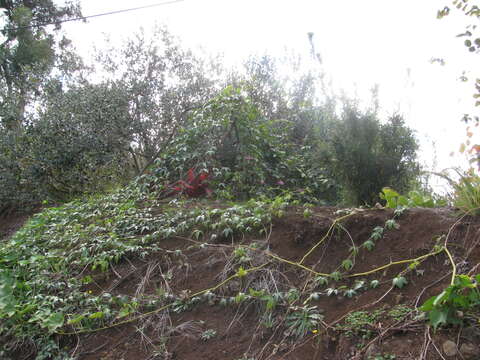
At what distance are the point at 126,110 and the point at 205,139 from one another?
2745 mm

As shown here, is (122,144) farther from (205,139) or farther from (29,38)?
(29,38)

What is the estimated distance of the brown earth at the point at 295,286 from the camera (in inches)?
92.3

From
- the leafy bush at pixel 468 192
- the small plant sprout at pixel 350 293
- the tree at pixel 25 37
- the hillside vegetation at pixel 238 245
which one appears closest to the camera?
the hillside vegetation at pixel 238 245

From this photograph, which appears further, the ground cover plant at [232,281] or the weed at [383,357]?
the ground cover plant at [232,281]

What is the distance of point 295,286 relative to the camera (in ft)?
10.1

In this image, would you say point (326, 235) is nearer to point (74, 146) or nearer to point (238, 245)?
point (238, 245)

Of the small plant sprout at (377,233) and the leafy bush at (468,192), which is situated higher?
the leafy bush at (468,192)

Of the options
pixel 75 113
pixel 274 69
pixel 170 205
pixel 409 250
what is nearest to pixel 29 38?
pixel 75 113

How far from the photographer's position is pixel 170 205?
525cm

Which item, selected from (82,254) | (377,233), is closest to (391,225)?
(377,233)

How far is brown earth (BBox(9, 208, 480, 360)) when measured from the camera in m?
2.34

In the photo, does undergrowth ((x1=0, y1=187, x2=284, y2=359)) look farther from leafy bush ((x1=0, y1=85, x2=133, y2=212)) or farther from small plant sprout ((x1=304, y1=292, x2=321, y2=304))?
leafy bush ((x1=0, y1=85, x2=133, y2=212))

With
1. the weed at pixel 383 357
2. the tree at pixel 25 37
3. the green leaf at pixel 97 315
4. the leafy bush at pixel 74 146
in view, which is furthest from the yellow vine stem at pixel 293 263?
the tree at pixel 25 37

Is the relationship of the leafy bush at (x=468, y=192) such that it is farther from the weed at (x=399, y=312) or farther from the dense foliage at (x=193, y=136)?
the dense foliage at (x=193, y=136)
